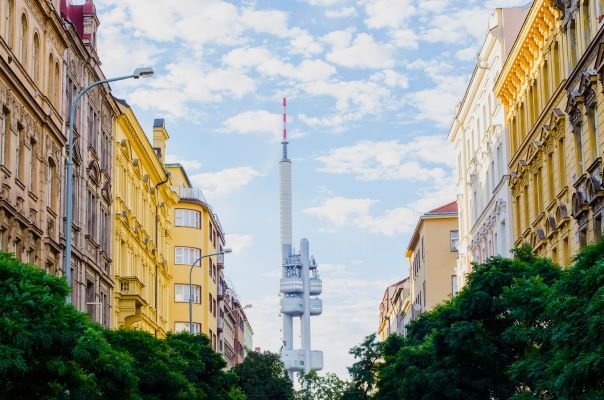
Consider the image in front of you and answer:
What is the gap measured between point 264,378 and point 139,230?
91.2 ft

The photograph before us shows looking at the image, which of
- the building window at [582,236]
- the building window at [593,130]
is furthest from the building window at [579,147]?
the building window at [582,236]

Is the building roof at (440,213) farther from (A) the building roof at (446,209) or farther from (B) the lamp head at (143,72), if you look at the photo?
(B) the lamp head at (143,72)

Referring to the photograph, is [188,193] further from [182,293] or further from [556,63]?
[556,63]

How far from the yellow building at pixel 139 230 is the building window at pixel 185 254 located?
1005 cm

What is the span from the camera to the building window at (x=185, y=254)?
96125 mm

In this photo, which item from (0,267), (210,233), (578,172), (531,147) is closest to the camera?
(0,267)

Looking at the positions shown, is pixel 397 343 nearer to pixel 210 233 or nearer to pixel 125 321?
pixel 125 321

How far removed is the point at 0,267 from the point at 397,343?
40.9 m

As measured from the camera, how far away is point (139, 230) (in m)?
69.8

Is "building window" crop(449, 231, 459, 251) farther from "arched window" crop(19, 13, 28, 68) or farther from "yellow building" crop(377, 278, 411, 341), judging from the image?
"arched window" crop(19, 13, 28, 68)

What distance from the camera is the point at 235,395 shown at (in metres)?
61.2

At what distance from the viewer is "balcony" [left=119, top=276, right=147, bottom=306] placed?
61719 mm

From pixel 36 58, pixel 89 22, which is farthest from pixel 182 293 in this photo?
pixel 36 58

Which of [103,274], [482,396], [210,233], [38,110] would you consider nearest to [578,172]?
→ [482,396]
